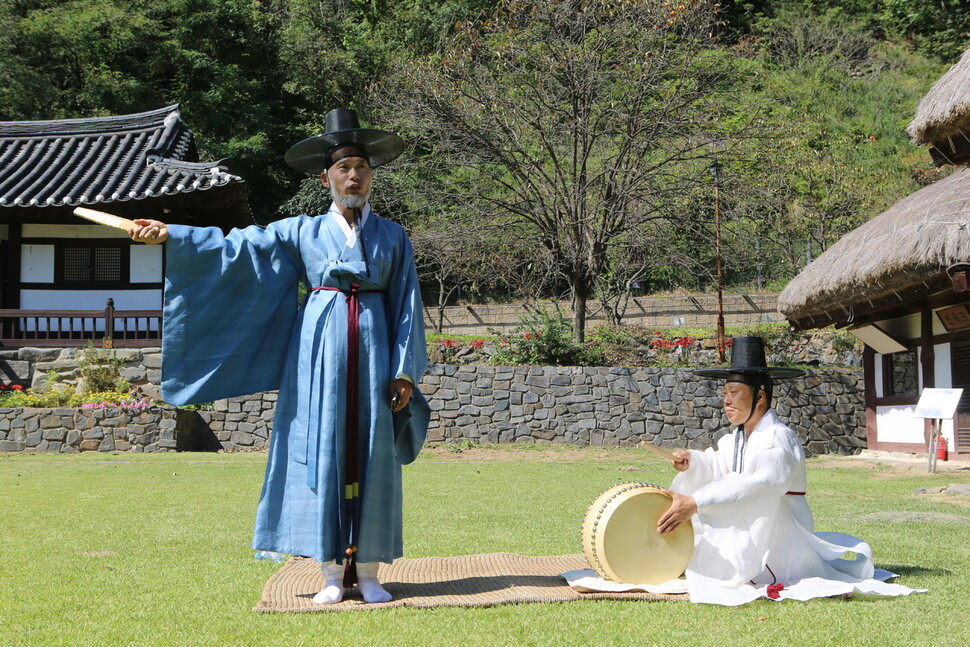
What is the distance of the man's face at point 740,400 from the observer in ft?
14.5

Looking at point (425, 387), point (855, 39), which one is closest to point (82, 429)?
point (425, 387)

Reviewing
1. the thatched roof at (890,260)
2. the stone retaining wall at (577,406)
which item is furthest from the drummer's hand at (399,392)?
the stone retaining wall at (577,406)

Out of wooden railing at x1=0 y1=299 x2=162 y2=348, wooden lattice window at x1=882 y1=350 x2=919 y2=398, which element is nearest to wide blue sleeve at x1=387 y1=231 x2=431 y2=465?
wooden lattice window at x1=882 y1=350 x2=919 y2=398

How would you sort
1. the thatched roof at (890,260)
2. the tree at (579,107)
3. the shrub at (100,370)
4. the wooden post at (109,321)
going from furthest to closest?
the tree at (579,107) < the wooden post at (109,321) < the shrub at (100,370) < the thatched roof at (890,260)

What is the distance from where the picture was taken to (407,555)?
531 centimetres

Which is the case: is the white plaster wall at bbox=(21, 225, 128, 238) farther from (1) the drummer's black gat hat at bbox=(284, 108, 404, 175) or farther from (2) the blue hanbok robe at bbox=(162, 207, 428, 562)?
(2) the blue hanbok robe at bbox=(162, 207, 428, 562)

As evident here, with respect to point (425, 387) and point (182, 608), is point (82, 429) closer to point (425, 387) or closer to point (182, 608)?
point (425, 387)

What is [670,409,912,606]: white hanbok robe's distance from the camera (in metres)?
4.20

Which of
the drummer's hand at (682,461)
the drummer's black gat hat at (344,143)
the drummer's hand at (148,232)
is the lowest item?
the drummer's hand at (682,461)

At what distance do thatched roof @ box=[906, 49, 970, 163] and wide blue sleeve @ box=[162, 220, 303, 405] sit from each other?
278 inches

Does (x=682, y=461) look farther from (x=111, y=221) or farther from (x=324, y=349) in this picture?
(x=111, y=221)

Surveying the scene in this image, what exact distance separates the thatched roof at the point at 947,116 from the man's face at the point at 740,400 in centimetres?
574

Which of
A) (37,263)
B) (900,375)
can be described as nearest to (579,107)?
(900,375)

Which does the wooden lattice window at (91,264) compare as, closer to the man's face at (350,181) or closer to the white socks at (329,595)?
the man's face at (350,181)
